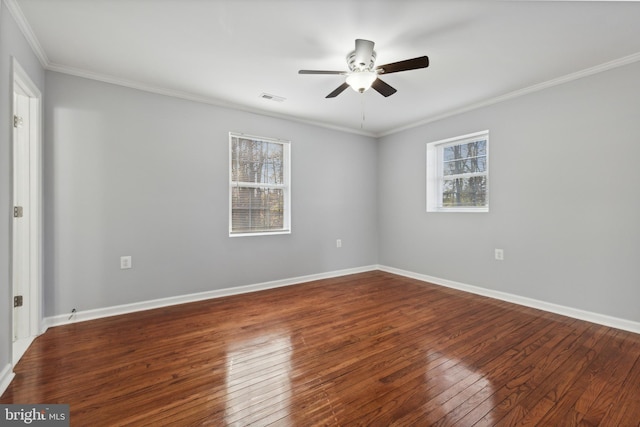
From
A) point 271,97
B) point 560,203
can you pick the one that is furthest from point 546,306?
point 271,97

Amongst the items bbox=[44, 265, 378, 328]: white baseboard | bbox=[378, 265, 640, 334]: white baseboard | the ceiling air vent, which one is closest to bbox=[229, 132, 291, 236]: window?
the ceiling air vent

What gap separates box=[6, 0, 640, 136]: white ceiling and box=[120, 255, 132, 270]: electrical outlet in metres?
1.88

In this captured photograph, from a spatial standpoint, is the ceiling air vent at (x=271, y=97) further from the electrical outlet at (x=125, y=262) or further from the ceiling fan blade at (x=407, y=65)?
the electrical outlet at (x=125, y=262)

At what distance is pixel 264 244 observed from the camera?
3854 millimetres

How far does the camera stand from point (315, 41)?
224cm

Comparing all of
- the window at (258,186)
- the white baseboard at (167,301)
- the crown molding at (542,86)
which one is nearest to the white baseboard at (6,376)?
the white baseboard at (167,301)

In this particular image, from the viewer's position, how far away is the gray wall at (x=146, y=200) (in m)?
2.68

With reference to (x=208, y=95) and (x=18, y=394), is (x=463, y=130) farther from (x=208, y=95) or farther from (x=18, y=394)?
(x=18, y=394)

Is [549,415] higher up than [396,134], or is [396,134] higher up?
[396,134]

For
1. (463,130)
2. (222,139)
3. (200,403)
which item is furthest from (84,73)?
(463,130)

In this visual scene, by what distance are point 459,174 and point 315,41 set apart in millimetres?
2809

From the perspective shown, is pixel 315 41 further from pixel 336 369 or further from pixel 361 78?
pixel 336 369

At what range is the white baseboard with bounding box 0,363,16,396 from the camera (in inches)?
64.4

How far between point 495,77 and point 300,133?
2.53m
